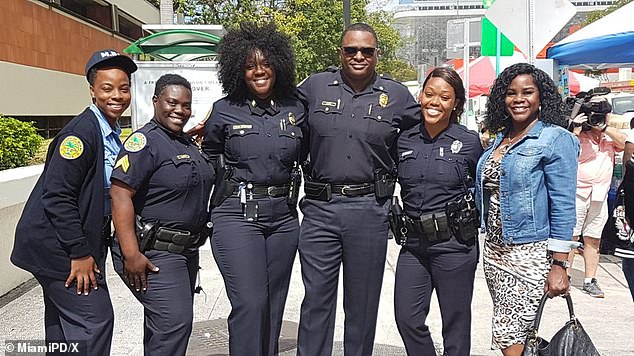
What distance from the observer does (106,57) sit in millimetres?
3473

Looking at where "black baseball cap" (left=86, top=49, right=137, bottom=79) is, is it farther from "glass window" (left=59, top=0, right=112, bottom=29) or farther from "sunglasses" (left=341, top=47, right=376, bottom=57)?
"glass window" (left=59, top=0, right=112, bottom=29)

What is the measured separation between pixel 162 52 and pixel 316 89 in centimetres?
827

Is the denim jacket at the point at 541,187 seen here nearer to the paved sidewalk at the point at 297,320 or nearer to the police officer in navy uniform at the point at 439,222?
the police officer in navy uniform at the point at 439,222

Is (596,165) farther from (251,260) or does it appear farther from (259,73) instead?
(251,260)

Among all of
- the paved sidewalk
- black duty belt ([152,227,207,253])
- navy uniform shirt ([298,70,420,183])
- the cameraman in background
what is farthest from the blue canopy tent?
black duty belt ([152,227,207,253])

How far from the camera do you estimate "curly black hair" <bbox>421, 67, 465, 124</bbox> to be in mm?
3867

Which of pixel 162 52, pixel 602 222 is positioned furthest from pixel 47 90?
pixel 602 222

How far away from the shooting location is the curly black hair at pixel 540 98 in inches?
139

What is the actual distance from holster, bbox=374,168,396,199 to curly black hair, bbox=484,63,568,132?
2.35 ft

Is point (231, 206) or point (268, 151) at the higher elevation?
point (268, 151)

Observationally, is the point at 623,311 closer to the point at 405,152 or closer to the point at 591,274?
the point at 591,274

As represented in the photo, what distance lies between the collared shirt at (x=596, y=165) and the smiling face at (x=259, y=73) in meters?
3.94

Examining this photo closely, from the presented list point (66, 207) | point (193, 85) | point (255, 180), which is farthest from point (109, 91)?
point (193, 85)

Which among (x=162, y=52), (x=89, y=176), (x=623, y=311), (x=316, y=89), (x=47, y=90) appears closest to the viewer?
(x=89, y=176)
